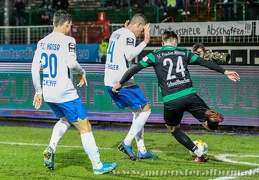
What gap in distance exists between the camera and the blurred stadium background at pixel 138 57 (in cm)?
1455

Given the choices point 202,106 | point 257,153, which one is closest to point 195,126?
point 257,153

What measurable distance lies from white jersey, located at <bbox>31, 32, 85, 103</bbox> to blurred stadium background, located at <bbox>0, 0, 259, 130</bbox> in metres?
5.89

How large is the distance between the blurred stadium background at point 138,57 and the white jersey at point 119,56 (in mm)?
4405

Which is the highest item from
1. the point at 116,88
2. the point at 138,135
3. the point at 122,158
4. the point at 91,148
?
the point at 116,88

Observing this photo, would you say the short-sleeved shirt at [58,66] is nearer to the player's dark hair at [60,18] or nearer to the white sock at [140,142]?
the player's dark hair at [60,18]

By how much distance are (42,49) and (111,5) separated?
17423 millimetres

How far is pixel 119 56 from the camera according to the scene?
1076 cm

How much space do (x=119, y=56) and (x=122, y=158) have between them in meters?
1.64

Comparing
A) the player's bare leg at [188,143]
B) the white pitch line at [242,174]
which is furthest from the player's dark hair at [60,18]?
the white pitch line at [242,174]

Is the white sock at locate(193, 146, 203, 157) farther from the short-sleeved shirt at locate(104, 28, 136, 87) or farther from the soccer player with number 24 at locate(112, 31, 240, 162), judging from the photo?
the short-sleeved shirt at locate(104, 28, 136, 87)

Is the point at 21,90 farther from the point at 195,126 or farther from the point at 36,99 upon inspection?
the point at 36,99

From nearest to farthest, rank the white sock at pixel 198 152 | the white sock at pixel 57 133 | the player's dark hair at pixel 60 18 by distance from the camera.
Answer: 1. the player's dark hair at pixel 60 18
2. the white sock at pixel 57 133
3. the white sock at pixel 198 152

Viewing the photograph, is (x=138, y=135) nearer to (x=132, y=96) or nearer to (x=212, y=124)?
(x=132, y=96)

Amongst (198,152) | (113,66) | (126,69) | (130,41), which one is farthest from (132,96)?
(198,152)
